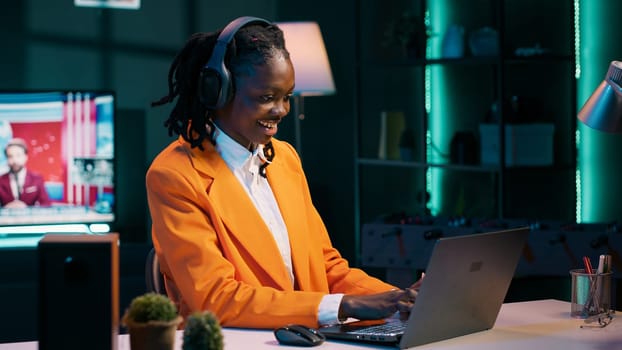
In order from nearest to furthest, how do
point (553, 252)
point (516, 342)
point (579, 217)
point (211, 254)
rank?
1. point (516, 342)
2. point (211, 254)
3. point (553, 252)
4. point (579, 217)

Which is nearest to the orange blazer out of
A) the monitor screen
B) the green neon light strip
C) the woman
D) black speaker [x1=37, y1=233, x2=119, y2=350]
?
the woman

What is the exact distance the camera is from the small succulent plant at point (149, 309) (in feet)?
5.61

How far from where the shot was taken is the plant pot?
5.61 ft

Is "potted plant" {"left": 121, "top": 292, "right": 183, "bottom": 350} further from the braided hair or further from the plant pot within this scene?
the braided hair

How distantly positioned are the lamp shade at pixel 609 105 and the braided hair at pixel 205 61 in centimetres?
75

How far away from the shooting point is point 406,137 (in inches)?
241

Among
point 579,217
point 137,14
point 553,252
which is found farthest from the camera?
point 137,14

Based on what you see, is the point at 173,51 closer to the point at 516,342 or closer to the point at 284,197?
the point at 284,197

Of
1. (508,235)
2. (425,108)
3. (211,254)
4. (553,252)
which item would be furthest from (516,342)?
(425,108)

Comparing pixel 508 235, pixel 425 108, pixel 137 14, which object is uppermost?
pixel 137 14

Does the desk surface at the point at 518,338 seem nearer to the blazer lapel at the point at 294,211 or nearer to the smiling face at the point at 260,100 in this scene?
the blazer lapel at the point at 294,211

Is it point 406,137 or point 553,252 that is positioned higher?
point 406,137

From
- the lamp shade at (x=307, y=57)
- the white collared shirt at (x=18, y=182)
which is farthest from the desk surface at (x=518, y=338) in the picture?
the white collared shirt at (x=18, y=182)

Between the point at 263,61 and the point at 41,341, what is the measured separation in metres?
1.05
